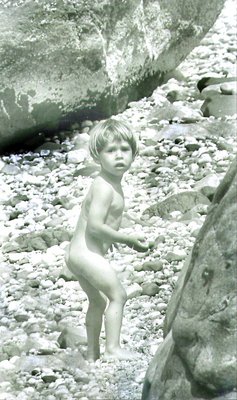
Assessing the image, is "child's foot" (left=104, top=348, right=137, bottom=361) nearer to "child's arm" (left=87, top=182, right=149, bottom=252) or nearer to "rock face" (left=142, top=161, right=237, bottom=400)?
"child's arm" (left=87, top=182, right=149, bottom=252)

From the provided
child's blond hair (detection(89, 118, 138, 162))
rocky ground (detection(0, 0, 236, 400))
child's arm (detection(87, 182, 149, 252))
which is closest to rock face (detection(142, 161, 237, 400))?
rocky ground (detection(0, 0, 236, 400))

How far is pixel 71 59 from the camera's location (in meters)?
5.33

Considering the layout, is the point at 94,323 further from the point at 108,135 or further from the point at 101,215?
the point at 108,135

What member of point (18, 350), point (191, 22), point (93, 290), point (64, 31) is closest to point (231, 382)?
point (93, 290)

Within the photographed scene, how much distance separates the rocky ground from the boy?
150 millimetres

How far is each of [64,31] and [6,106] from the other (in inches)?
22.4

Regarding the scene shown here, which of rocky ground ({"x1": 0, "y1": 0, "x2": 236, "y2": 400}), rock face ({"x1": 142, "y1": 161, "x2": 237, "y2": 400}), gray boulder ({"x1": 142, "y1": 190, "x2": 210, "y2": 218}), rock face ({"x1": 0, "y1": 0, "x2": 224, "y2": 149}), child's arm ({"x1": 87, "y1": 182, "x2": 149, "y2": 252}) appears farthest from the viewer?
rock face ({"x1": 0, "y1": 0, "x2": 224, "y2": 149})

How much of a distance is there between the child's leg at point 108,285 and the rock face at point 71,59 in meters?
2.27

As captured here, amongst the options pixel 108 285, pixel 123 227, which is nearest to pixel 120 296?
pixel 108 285

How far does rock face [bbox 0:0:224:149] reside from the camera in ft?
16.9

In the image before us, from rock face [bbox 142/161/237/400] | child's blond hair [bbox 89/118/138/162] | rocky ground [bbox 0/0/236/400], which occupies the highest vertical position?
rock face [bbox 142/161/237/400]

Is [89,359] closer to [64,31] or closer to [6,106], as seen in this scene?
[6,106]

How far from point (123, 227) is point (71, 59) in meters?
1.44

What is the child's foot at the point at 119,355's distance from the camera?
301cm
